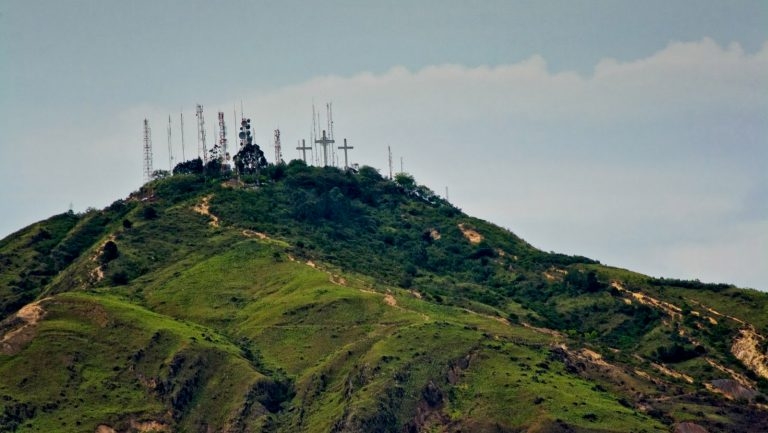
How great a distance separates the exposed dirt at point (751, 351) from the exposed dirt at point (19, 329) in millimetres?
85523

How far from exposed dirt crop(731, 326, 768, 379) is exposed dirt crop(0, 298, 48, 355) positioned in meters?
85.5

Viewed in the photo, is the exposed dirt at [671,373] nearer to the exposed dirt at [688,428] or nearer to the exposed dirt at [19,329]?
the exposed dirt at [688,428]

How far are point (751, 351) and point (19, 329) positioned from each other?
8920 centimetres

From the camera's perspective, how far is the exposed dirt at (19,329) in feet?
581

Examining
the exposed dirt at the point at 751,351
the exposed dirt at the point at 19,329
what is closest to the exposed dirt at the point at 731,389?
the exposed dirt at the point at 751,351

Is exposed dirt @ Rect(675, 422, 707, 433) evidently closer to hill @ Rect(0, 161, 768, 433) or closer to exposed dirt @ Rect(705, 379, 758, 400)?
hill @ Rect(0, 161, 768, 433)

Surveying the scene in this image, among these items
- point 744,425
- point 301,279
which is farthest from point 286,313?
point 744,425

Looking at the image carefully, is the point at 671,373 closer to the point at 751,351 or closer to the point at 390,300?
the point at 751,351

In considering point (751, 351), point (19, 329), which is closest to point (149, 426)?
point (19, 329)

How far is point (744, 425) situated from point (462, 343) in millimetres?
31770

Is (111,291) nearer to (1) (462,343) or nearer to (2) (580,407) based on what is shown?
(1) (462,343)

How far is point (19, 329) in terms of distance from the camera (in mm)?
180250

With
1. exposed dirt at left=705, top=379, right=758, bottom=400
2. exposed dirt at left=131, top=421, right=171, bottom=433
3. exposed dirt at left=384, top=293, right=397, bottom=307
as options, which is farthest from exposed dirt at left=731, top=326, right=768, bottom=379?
exposed dirt at left=131, top=421, right=171, bottom=433

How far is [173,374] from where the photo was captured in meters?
172
